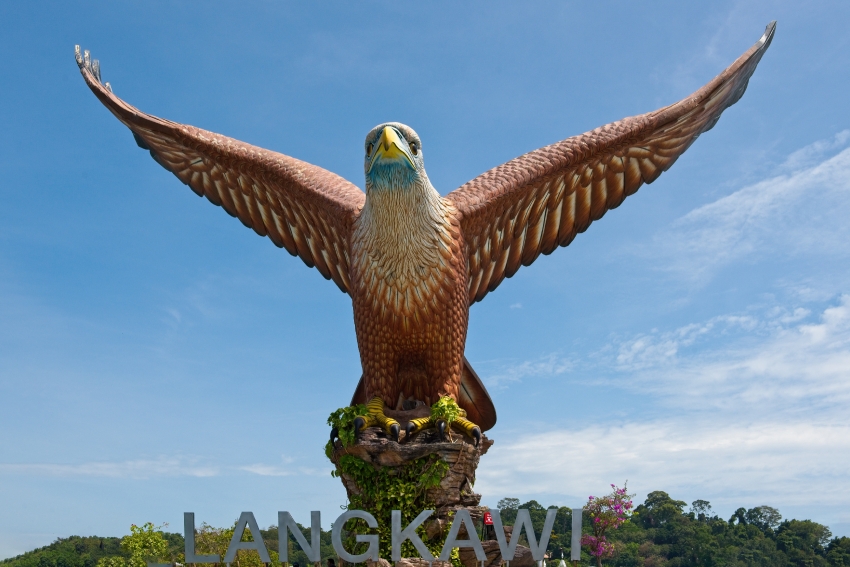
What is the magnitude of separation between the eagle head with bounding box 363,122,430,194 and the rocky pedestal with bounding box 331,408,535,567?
2261 millimetres


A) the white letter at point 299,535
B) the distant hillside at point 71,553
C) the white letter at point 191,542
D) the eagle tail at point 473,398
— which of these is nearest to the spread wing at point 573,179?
the eagle tail at point 473,398

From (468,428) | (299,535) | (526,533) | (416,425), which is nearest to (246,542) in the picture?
(299,535)

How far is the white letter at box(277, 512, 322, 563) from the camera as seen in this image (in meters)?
6.61

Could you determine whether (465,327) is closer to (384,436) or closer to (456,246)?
(456,246)

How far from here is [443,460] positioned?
7.28 meters

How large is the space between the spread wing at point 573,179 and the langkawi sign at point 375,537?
3003 mm

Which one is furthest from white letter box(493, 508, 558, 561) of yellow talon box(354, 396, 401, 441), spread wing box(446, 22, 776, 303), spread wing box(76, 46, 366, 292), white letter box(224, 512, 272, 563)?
spread wing box(76, 46, 366, 292)

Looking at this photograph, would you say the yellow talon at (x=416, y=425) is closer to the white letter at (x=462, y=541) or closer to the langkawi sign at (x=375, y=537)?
the langkawi sign at (x=375, y=537)

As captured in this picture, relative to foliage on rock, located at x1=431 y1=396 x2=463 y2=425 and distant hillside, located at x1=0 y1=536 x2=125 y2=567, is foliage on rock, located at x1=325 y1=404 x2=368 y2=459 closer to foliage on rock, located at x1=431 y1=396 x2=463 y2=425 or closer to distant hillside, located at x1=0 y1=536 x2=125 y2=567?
foliage on rock, located at x1=431 y1=396 x2=463 y2=425

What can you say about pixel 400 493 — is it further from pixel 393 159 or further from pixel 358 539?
pixel 393 159

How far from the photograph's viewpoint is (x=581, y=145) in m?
8.60

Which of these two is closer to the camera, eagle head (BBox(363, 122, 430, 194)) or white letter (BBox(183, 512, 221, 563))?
white letter (BBox(183, 512, 221, 563))

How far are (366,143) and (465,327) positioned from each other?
2.14 metres

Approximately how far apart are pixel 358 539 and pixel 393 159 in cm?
344
